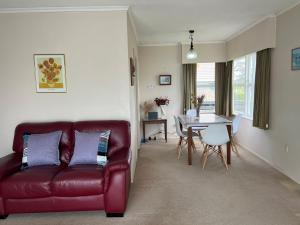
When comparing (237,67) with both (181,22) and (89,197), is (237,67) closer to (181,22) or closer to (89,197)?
(181,22)

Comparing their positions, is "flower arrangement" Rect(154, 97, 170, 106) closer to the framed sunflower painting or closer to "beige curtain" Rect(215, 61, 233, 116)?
"beige curtain" Rect(215, 61, 233, 116)

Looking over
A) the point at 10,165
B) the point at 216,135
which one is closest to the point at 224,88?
the point at 216,135

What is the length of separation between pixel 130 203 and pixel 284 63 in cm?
304

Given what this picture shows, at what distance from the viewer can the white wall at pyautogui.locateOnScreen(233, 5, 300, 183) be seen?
11.7 feet

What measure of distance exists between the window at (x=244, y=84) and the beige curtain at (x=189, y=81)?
97 centimetres

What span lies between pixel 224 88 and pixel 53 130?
4.47 meters

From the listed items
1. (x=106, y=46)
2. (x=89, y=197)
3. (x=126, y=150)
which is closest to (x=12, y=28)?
(x=106, y=46)

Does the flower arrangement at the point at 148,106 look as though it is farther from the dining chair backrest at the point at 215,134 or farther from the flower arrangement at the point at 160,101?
the dining chair backrest at the point at 215,134

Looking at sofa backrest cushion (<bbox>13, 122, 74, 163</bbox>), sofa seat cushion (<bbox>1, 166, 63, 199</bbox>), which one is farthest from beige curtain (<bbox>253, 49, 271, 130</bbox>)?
sofa seat cushion (<bbox>1, 166, 63, 199</bbox>)

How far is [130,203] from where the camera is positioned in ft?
9.99

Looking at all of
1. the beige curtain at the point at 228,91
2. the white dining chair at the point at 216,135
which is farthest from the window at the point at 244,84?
the white dining chair at the point at 216,135

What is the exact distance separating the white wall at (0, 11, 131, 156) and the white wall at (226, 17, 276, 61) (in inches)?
94.9

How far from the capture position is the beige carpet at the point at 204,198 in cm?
265

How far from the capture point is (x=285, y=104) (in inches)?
151
